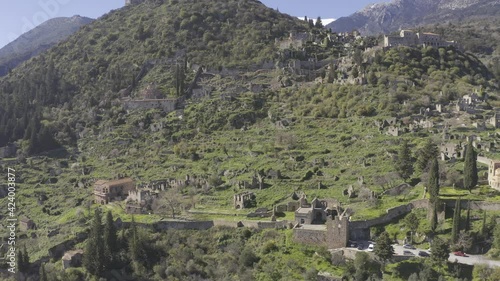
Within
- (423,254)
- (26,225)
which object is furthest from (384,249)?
(26,225)

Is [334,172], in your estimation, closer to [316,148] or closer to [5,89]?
[316,148]

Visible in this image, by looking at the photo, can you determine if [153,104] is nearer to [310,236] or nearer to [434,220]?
[310,236]

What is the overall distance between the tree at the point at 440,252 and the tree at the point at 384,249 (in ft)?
8.53

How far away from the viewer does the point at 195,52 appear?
348ft

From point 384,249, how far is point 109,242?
2249cm

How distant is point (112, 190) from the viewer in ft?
181

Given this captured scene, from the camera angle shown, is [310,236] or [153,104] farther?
[153,104]

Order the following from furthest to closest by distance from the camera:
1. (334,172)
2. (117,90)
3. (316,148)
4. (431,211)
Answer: (117,90) < (316,148) < (334,172) < (431,211)

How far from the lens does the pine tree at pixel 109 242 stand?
1647 inches

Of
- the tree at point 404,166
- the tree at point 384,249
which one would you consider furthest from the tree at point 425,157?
the tree at point 384,249

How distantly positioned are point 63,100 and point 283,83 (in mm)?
44940

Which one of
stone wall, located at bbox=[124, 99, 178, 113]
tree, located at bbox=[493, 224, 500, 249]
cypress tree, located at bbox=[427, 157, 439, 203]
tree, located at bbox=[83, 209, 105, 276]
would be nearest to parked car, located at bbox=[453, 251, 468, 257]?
tree, located at bbox=[493, 224, 500, 249]

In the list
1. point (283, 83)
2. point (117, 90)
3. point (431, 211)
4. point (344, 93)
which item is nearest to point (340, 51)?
point (283, 83)

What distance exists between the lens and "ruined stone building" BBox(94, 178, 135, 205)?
54.8m
